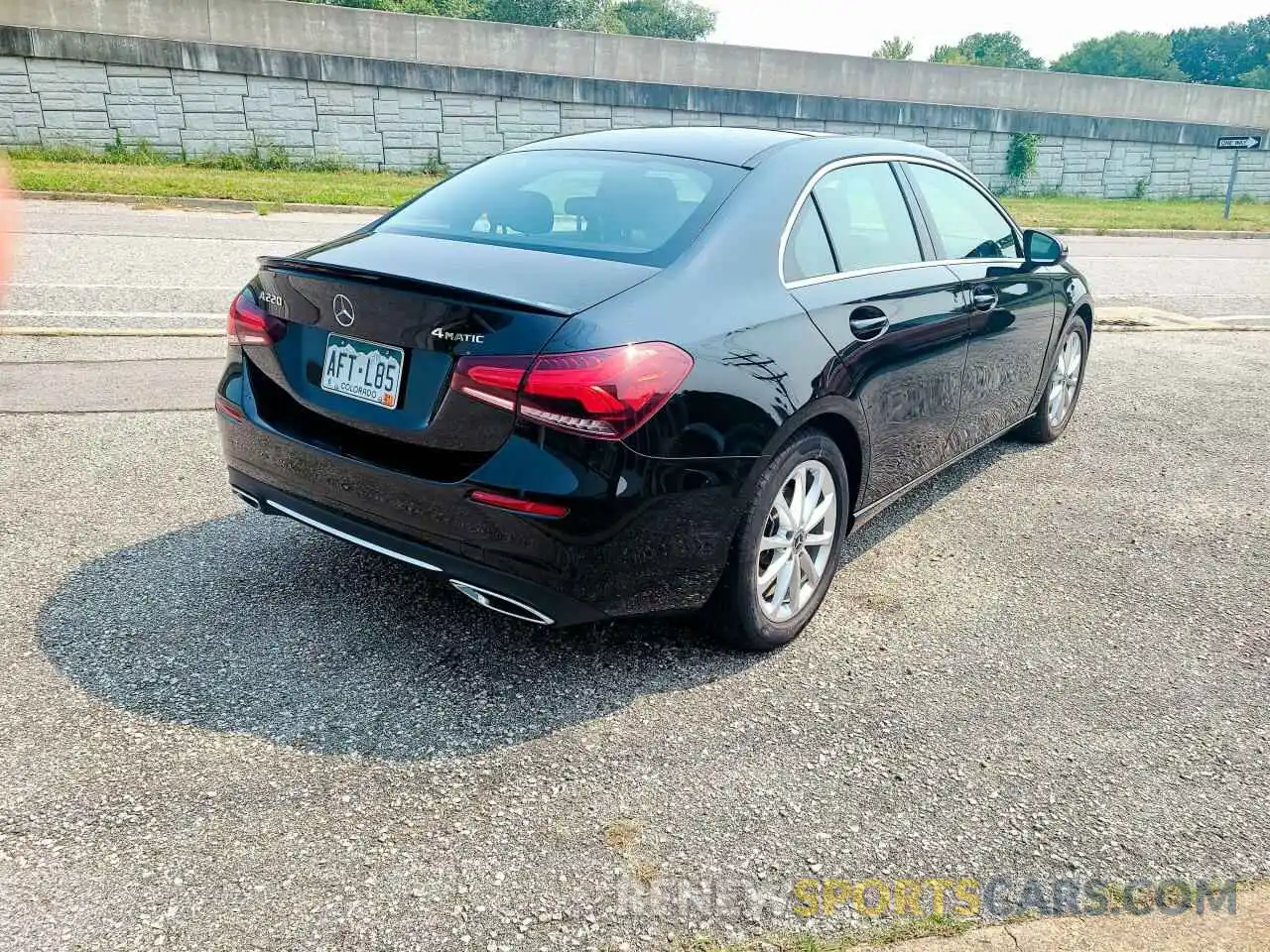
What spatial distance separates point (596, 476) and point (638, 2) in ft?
346

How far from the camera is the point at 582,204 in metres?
3.45

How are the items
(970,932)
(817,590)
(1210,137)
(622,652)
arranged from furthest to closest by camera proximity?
(1210,137), (817,590), (622,652), (970,932)

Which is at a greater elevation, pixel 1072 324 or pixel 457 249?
pixel 457 249

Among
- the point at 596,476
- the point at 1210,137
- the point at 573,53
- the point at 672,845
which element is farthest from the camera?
the point at 1210,137

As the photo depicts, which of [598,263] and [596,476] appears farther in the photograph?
[598,263]

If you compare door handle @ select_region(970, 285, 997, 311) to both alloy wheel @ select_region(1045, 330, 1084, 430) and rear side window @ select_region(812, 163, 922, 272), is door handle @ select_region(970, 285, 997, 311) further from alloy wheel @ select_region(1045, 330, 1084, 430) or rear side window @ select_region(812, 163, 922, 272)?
alloy wheel @ select_region(1045, 330, 1084, 430)

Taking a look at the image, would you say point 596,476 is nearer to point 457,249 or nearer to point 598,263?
point 598,263

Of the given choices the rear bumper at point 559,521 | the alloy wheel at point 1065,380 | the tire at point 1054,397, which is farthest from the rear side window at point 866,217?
the alloy wheel at point 1065,380

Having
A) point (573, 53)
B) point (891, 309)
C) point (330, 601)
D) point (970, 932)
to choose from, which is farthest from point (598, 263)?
point (573, 53)

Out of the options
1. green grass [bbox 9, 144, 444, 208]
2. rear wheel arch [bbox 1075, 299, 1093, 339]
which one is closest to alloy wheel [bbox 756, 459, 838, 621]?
rear wheel arch [bbox 1075, 299, 1093, 339]

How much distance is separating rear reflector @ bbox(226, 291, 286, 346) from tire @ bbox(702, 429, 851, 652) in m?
1.61

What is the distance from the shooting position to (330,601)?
3512 millimetres

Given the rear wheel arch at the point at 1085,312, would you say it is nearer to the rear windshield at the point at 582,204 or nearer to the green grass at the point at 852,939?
the rear windshield at the point at 582,204

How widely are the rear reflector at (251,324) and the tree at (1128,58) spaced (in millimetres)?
114430
